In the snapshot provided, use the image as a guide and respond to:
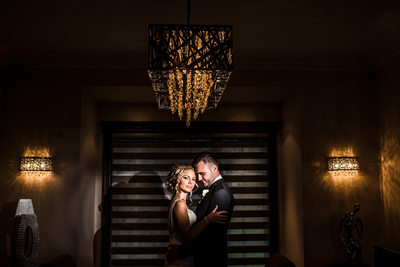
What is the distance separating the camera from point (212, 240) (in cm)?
368

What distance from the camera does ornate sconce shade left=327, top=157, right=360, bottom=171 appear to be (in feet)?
13.6

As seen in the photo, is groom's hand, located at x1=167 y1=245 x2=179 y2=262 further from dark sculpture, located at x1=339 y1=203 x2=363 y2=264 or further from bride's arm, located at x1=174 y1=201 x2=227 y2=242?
dark sculpture, located at x1=339 y1=203 x2=363 y2=264

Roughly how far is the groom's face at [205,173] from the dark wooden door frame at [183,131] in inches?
44.2

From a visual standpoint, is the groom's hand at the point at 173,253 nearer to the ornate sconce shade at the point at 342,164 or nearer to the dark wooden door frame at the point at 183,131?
the dark wooden door frame at the point at 183,131

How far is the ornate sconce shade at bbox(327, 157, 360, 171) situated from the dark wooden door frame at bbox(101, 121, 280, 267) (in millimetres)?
1076

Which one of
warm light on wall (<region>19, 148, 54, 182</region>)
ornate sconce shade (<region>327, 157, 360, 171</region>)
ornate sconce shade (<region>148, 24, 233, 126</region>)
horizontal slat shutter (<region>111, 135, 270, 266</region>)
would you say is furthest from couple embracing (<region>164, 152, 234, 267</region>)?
ornate sconce shade (<region>148, 24, 233, 126</region>)

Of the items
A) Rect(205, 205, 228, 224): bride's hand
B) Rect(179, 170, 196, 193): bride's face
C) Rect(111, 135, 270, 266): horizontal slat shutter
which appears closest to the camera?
Rect(205, 205, 228, 224): bride's hand

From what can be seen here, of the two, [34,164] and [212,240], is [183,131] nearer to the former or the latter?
[212,240]

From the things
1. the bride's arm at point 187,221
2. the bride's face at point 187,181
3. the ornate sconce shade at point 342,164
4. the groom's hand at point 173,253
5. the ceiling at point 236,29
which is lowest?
the groom's hand at point 173,253

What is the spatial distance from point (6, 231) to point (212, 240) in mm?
2398

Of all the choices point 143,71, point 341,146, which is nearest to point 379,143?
point 341,146

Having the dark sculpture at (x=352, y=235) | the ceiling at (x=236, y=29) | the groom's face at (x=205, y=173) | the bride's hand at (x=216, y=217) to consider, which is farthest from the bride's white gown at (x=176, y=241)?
the ceiling at (x=236, y=29)

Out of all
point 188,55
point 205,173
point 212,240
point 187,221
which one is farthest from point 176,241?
point 188,55

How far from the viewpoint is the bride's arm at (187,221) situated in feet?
11.8
